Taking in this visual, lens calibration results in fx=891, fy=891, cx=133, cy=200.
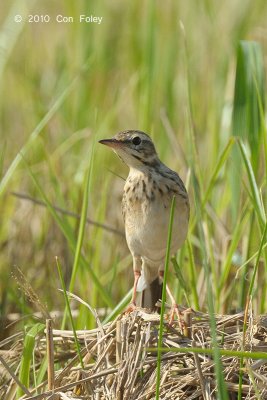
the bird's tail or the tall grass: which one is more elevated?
the tall grass

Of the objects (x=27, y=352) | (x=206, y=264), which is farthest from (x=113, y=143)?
(x=206, y=264)

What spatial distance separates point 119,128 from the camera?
8133 millimetres

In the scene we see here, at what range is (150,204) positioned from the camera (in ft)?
15.9

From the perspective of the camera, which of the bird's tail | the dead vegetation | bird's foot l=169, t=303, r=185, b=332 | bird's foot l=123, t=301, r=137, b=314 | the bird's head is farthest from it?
the bird's tail

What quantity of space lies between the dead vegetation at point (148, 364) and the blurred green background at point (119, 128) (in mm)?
324

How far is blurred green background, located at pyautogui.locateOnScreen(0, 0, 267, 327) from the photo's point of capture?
16.3ft

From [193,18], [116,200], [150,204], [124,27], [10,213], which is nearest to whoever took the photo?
[150,204]

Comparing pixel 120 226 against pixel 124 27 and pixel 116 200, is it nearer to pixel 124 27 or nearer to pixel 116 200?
pixel 116 200

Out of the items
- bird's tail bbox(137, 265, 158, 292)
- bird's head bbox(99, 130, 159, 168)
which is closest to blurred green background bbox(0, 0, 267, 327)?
bird's tail bbox(137, 265, 158, 292)

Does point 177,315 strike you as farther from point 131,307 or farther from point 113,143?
point 113,143

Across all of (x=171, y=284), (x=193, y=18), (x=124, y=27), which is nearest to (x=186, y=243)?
A: (x=171, y=284)

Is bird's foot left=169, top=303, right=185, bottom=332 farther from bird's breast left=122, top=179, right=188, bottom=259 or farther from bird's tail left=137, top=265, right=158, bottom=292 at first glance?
bird's tail left=137, top=265, right=158, bottom=292

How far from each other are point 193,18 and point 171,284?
3.72m

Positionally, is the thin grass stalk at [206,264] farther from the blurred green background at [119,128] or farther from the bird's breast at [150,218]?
the bird's breast at [150,218]
